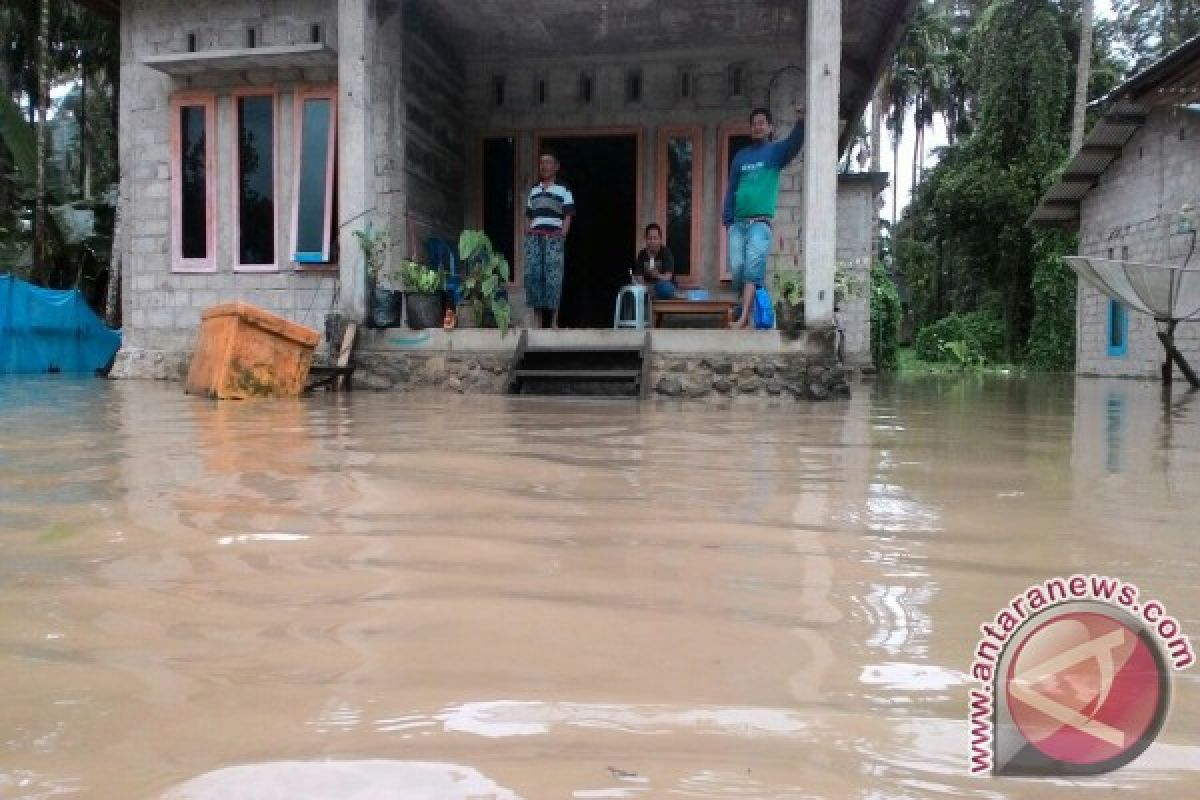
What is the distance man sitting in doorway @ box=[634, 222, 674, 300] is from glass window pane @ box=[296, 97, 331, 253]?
2983 mm

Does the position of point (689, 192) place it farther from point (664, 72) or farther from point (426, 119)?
point (426, 119)

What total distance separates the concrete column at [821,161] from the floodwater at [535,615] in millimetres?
3714

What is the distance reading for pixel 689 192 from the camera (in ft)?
29.6

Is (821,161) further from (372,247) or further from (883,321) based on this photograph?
(883,321)

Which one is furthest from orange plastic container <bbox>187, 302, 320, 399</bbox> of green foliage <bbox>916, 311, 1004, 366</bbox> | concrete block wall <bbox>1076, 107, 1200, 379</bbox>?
green foliage <bbox>916, 311, 1004, 366</bbox>

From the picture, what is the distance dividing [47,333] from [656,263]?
25.9ft

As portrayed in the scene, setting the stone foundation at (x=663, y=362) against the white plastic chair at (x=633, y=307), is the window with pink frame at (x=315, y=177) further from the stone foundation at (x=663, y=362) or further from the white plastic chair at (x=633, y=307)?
the white plastic chair at (x=633, y=307)

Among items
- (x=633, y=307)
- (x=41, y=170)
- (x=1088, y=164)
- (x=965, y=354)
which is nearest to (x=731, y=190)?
(x=633, y=307)

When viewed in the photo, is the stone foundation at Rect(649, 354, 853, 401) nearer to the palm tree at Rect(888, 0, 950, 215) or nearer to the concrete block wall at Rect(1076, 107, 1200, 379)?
the concrete block wall at Rect(1076, 107, 1200, 379)

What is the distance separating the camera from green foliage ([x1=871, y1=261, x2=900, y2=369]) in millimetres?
17672

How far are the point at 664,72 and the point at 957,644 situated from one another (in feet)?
28.1

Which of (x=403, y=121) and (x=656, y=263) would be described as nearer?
(x=403, y=121)

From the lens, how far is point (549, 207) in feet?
24.2
